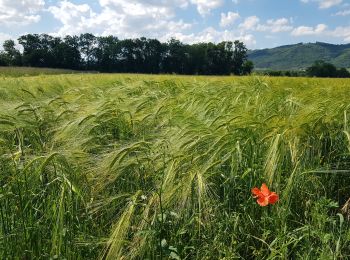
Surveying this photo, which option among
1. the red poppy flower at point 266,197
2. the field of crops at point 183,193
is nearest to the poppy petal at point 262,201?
the red poppy flower at point 266,197

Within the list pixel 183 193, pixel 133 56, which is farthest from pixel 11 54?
pixel 183 193

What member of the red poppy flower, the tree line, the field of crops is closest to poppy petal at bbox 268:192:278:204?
the red poppy flower

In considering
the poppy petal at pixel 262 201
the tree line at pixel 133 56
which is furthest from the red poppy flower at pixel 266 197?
the tree line at pixel 133 56

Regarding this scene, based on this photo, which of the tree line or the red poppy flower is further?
the tree line

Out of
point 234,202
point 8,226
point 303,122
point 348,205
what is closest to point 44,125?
point 8,226

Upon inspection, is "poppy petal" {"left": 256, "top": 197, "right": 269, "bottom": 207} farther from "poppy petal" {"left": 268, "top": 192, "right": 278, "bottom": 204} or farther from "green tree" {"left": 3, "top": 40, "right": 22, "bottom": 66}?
"green tree" {"left": 3, "top": 40, "right": 22, "bottom": 66}

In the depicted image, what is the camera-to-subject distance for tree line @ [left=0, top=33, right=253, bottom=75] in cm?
6750

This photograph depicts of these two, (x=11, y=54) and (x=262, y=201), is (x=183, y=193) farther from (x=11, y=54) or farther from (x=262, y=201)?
(x=11, y=54)

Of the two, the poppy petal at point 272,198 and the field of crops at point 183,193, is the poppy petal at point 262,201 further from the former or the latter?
the field of crops at point 183,193

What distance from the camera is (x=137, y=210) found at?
2.18m

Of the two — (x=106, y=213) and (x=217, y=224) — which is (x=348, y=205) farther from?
(x=106, y=213)

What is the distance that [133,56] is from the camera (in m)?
76.8

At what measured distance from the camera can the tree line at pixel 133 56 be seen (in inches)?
2657

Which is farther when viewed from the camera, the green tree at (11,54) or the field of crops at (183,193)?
the green tree at (11,54)
